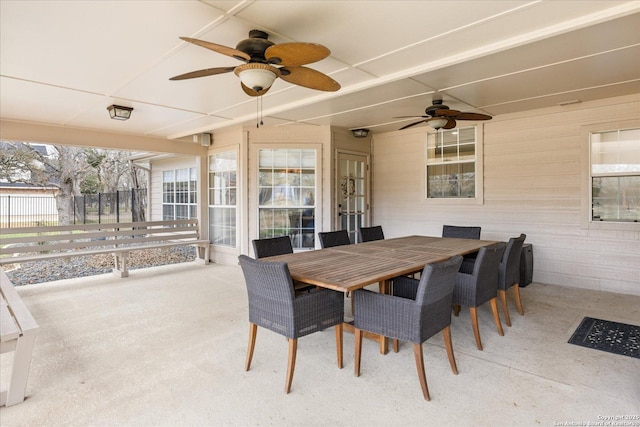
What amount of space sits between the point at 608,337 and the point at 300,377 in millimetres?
2744

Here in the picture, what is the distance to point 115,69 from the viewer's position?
323cm

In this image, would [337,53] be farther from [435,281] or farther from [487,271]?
[487,271]

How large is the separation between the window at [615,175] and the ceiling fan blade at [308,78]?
13.1ft

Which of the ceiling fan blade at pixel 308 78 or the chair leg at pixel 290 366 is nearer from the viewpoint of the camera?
the chair leg at pixel 290 366

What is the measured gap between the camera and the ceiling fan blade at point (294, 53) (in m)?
2.00

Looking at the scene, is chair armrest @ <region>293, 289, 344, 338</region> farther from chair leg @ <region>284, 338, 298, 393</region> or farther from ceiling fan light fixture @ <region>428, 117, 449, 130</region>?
ceiling fan light fixture @ <region>428, 117, 449, 130</region>

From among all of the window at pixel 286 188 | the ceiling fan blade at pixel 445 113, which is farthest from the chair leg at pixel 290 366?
the window at pixel 286 188

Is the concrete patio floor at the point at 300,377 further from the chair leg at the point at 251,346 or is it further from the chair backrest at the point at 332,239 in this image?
the chair backrest at the point at 332,239

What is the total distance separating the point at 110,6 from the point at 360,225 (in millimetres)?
5178

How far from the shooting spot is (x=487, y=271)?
291cm

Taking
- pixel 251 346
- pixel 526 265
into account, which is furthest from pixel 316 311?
pixel 526 265

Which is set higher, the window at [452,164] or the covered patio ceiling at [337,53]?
the covered patio ceiling at [337,53]

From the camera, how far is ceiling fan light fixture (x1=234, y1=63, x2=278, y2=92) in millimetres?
2273

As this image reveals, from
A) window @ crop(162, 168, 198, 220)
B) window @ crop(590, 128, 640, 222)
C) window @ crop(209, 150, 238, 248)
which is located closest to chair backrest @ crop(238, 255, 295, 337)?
window @ crop(209, 150, 238, 248)
